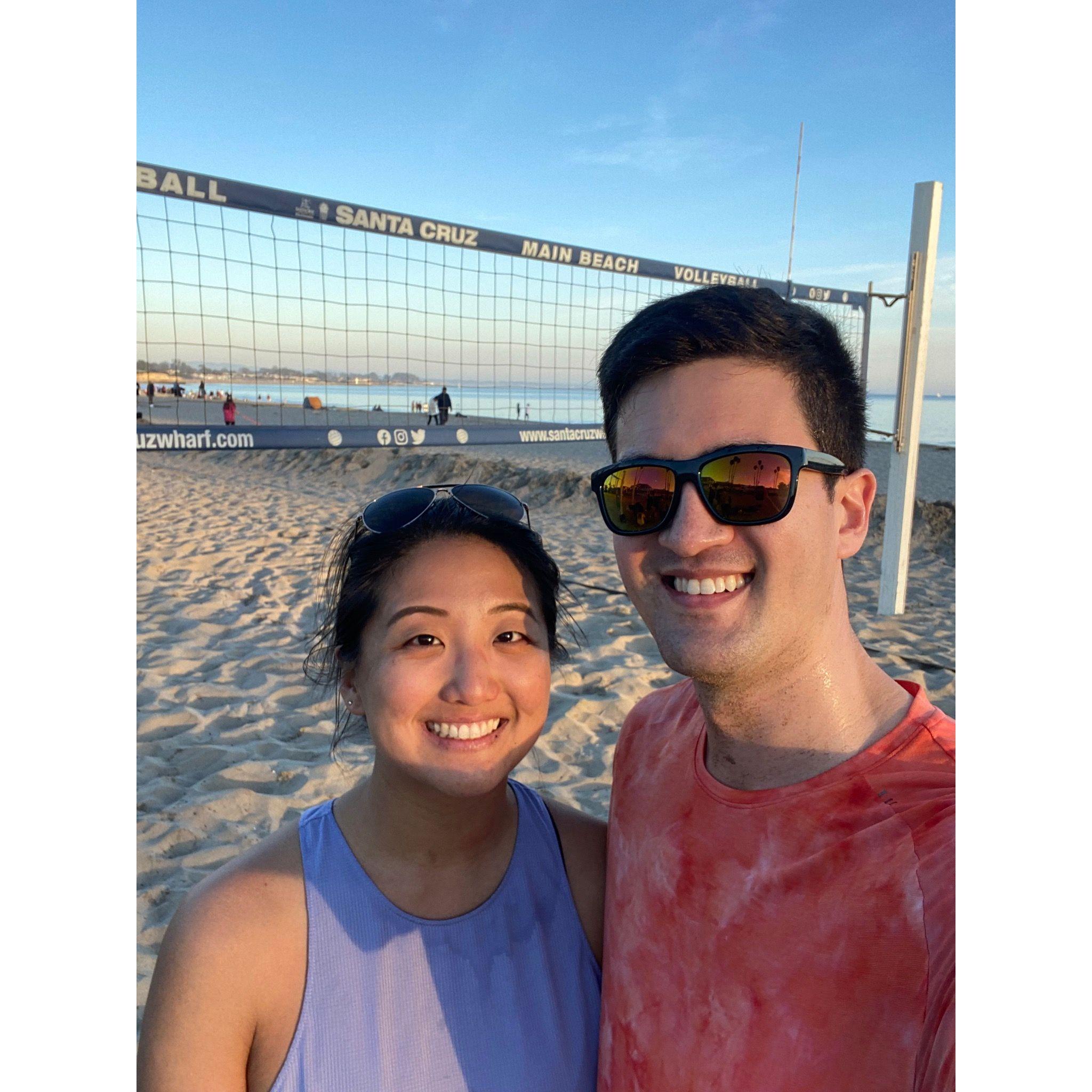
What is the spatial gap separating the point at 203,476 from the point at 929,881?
1482 cm

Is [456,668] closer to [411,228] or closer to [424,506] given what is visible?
[424,506]

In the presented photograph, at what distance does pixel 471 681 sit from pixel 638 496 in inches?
15.2

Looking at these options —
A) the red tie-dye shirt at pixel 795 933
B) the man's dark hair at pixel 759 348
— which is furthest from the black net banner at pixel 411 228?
the red tie-dye shirt at pixel 795 933

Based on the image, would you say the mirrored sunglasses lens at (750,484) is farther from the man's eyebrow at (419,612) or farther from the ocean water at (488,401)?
the ocean water at (488,401)

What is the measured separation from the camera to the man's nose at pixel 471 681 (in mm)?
1142

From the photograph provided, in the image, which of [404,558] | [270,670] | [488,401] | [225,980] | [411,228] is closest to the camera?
[225,980]

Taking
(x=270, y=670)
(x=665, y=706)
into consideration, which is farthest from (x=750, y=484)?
(x=270, y=670)

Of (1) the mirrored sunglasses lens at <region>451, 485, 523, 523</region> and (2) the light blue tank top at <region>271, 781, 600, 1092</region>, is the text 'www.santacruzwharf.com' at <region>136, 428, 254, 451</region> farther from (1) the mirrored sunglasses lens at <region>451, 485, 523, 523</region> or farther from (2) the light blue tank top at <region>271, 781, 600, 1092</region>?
(2) the light blue tank top at <region>271, 781, 600, 1092</region>

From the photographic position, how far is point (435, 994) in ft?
3.59

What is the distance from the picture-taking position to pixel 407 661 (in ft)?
3.87

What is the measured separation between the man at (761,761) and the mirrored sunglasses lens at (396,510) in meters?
0.35

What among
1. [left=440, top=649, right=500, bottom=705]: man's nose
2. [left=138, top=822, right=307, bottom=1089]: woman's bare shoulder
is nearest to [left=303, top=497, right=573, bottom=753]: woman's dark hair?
[left=440, top=649, right=500, bottom=705]: man's nose

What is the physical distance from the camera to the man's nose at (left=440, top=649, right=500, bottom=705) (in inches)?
44.9
